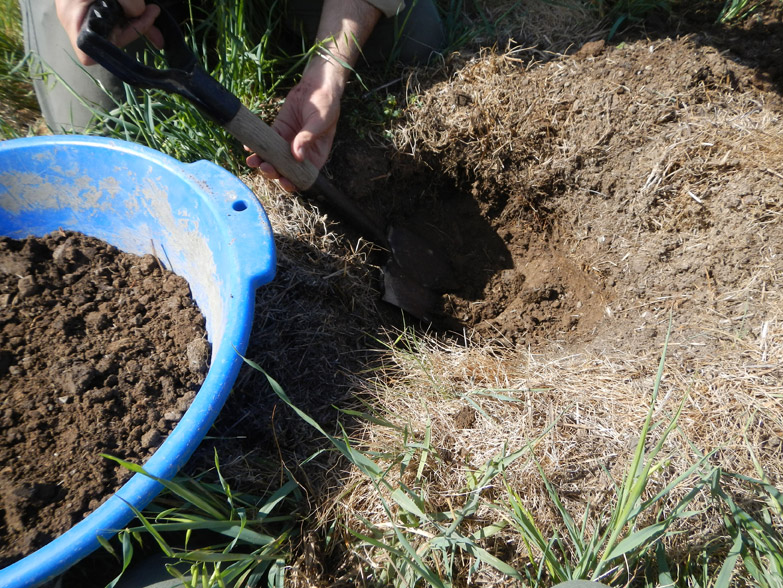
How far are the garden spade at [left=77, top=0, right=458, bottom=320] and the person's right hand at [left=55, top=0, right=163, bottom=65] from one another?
0.09 ft

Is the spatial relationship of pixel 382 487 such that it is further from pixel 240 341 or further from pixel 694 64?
pixel 694 64

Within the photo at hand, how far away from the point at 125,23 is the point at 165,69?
0.39 meters

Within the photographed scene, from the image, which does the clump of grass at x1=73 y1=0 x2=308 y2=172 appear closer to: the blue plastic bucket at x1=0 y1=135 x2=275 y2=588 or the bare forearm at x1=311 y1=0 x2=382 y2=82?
the bare forearm at x1=311 y1=0 x2=382 y2=82

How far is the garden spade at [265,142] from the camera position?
1.27 metres

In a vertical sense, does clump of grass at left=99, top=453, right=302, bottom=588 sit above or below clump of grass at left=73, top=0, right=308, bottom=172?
below

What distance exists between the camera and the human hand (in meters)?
1.73

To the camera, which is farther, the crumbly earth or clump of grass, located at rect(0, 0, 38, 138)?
clump of grass, located at rect(0, 0, 38, 138)

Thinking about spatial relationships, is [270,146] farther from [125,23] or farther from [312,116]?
[125,23]

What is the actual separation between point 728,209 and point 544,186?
0.60 meters

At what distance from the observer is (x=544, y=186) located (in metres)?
2.01

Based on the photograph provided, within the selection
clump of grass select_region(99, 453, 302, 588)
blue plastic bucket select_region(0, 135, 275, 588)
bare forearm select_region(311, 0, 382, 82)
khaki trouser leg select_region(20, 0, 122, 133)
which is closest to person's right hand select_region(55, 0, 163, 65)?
blue plastic bucket select_region(0, 135, 275, 588)

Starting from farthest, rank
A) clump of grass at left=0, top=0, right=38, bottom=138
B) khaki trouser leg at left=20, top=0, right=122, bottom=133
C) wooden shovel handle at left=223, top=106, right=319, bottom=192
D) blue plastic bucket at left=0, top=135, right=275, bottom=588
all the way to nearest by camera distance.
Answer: clump of grass at left=0, top=0, right=38, bottom=138, khaki trouser leg at left=20, top=0, right=122, bottom=133, wooden shovel handle at left=223, top=106, right=319, bottom=192, blue plastic bucket at left=0, top=135, right=275, bottom=588

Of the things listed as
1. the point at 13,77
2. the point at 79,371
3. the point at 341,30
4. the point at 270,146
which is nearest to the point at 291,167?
the point at 270,146

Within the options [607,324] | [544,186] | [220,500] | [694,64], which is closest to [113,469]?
[220,500]
